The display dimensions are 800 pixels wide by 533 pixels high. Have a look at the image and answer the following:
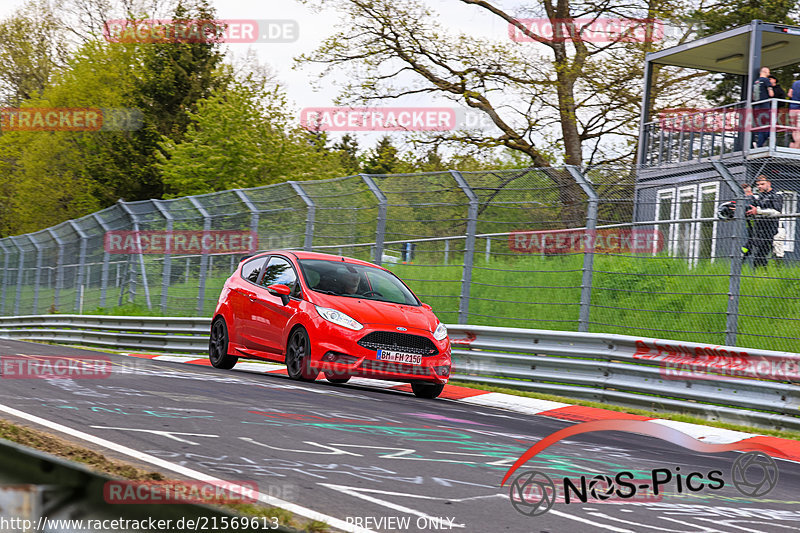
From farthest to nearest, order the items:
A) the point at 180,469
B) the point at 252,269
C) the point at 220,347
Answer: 1. the point at 220,347
2. the point at 252,269
3. the point at 180,469

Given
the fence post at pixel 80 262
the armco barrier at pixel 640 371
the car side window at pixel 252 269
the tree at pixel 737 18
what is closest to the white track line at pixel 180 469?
the car side window at pixel 252 269

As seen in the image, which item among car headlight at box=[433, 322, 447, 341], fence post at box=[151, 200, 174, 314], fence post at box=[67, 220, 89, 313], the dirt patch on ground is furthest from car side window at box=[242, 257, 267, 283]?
fence post at box=[67, 220, 89, 313]

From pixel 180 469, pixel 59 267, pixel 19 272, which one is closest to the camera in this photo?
pixel 180 469

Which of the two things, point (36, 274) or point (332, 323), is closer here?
point (332, 323)

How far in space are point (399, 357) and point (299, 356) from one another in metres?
1.32

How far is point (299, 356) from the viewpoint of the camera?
1175 centimetres

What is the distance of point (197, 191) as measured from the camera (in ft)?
138

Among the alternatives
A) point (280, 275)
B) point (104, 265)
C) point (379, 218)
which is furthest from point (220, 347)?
point (104, 265)

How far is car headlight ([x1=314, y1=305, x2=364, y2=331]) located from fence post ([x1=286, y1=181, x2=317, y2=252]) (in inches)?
257

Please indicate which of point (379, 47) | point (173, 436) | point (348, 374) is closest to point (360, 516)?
point (173, 436)

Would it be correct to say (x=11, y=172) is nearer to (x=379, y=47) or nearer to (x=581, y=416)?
(x=379, y=47)

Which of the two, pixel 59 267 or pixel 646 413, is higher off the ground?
pixel 59 267

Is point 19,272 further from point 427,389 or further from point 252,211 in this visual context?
point 427,389

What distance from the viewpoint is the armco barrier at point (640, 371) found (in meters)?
10.4
